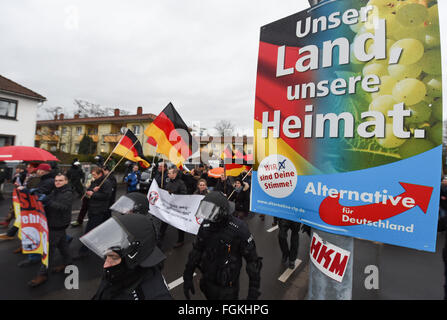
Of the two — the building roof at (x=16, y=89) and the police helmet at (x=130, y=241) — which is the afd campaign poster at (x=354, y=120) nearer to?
the police helmet at (x=130, y=241)

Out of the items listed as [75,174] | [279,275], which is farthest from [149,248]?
[75,174]

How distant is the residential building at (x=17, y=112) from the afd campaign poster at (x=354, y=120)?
2285 cm

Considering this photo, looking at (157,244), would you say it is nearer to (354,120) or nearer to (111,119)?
(354,120)

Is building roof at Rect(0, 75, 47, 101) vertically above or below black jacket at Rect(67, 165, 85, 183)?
above

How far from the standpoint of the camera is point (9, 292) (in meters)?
2.99

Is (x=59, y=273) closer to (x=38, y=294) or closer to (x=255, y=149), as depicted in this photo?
(x=38, y=294)

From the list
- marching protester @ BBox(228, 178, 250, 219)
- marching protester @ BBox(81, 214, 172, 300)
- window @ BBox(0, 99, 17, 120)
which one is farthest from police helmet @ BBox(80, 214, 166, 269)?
window @ BBox(0, 99, 17, 120)

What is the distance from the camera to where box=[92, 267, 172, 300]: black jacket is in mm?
Answer: 1485

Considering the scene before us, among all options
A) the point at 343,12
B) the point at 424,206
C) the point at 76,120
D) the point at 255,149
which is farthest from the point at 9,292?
the point at 76,120

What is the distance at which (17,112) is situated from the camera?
17.5 metres

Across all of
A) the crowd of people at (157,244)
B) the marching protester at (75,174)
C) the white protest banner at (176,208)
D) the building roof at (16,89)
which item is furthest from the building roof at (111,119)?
the crowd of people at (157,244)

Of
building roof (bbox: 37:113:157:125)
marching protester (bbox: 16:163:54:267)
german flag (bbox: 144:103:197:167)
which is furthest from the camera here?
building roof (bbox: 37:113:157:125)

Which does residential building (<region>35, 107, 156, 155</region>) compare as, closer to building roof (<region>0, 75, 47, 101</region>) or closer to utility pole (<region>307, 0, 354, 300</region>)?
building roof (<region>0, 75, 47, 101</region>)

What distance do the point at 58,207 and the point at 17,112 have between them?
21064 millimetres
